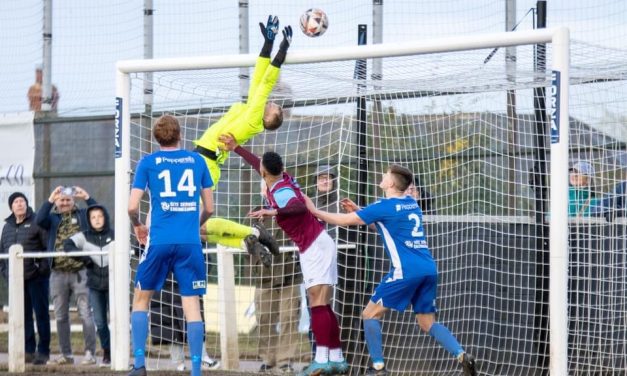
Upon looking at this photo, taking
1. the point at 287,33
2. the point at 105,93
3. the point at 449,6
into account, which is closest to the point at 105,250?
the point at 105,93

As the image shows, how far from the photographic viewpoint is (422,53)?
451 inches

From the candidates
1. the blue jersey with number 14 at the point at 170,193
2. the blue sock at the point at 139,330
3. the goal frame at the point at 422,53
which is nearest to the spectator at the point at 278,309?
the goal frame at the point at 422,53

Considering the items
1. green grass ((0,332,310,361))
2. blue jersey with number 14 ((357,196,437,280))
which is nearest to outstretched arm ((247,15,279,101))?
blue jersey with number 14 ((357,196,437,280))

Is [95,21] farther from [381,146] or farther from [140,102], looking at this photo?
[381,146]

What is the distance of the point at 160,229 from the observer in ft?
32.8

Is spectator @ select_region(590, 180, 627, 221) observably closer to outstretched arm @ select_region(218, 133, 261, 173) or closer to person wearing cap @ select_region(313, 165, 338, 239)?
person wearing cap @ select_region(313, 165, 338, 239)

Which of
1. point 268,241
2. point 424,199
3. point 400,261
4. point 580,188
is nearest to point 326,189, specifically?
point 424,199

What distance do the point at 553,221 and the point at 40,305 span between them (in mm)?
6313

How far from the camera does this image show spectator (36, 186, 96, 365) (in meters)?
14.1

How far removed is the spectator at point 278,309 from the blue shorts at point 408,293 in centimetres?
225

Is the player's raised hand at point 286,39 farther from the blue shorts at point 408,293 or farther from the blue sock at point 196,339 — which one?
the blue sock at point 196,339

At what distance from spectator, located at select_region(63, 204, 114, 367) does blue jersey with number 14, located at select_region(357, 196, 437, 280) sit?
4109 mm

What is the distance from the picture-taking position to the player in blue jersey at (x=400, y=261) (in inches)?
424

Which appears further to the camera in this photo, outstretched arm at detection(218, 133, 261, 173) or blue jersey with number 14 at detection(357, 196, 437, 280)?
outstretched arm at detection(218, 133, 261, 173)
